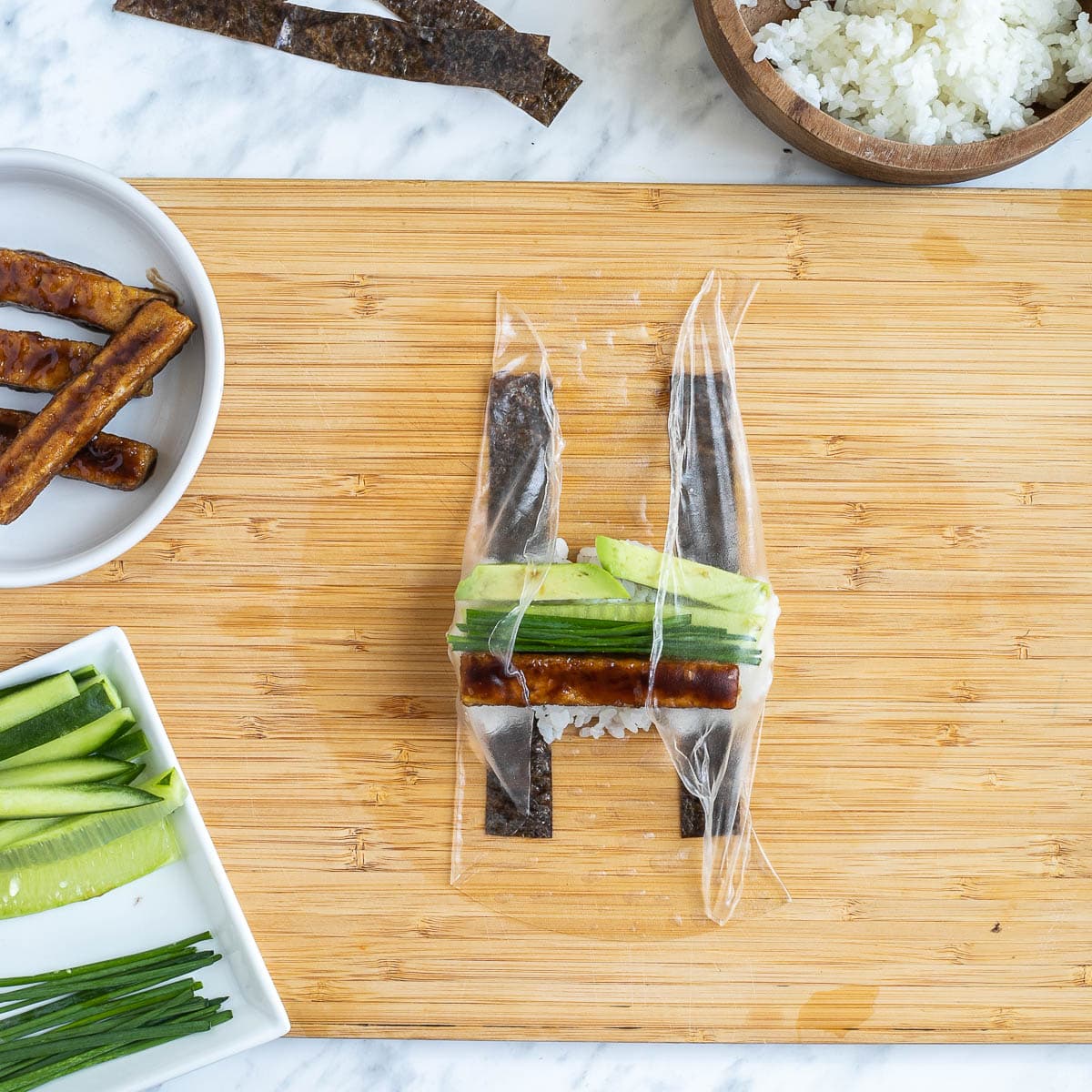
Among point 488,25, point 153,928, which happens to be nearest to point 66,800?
point 153,928

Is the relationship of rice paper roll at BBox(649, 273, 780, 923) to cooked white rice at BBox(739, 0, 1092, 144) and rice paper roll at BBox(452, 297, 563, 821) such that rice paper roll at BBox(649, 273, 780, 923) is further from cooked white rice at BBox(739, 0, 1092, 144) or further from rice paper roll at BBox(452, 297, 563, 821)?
cooked white rice at BBox(739, 0, 1092, 144)

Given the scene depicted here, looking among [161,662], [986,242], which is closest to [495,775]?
[161,662]

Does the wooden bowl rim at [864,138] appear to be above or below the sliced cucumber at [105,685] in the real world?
above

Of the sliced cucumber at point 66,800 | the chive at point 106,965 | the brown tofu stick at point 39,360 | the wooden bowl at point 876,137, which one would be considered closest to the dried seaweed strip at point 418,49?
the wooden bowl at point 876,137

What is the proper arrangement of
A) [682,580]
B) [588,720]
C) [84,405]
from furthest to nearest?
1. [588,720]
2. [682,580]
3. [84,405]

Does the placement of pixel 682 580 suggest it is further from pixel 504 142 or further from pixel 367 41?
pixel 367 41

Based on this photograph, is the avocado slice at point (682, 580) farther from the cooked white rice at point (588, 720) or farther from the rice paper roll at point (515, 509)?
the cooked white rice at point (588, 720)

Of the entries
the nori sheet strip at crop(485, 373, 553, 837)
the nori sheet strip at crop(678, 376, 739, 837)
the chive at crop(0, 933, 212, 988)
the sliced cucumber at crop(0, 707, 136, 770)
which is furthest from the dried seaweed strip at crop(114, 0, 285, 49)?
the chive at crop(0, 933, 212, 988)
